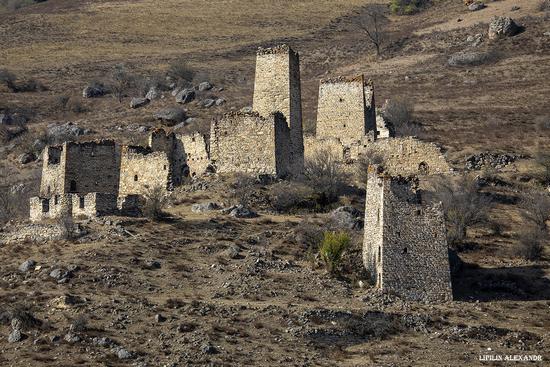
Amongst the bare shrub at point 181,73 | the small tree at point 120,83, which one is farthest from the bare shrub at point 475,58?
the small tree at point 120,83

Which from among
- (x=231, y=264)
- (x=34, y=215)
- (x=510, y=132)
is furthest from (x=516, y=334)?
(x=510, y=132)

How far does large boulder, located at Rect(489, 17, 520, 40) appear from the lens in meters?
96.1

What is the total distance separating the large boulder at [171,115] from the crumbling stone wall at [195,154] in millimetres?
24647

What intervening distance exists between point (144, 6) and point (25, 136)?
55558mm

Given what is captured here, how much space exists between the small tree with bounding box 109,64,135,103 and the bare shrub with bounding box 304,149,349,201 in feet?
135

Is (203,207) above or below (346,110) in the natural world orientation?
below

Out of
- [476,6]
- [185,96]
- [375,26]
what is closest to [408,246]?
[185,96]

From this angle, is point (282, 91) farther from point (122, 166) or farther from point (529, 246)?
point (529, 246)

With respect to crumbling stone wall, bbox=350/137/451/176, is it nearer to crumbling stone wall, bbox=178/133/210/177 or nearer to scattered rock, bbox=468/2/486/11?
crumbling stone wall, bbox=178/133/210/177

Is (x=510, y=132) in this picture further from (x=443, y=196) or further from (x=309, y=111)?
(x=443, y=196)

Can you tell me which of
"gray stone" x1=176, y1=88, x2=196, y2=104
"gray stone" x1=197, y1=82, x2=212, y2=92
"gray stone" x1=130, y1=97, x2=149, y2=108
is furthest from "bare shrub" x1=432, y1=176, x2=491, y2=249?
"gray stone" x1=197, y1=82, x2=212, y2=92

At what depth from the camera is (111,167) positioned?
49438mm

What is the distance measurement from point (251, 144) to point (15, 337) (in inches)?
673

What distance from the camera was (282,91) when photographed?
50438 millimetres
